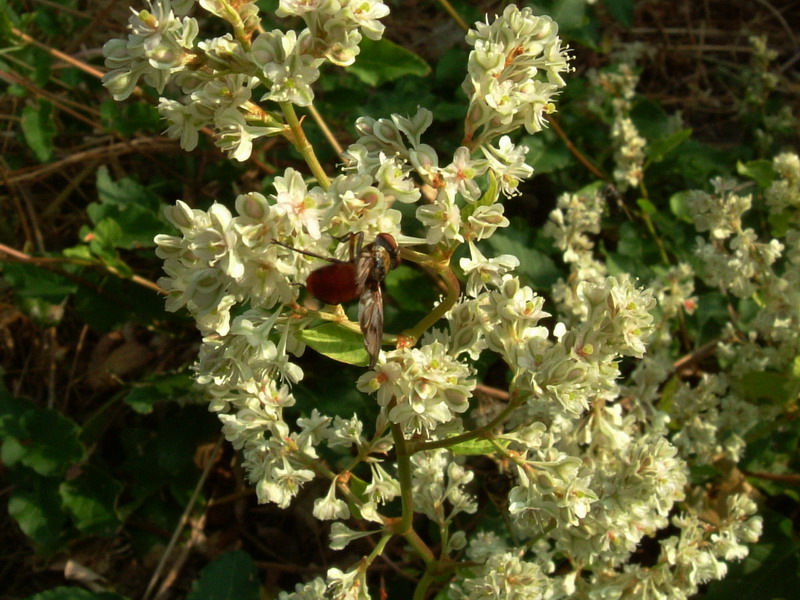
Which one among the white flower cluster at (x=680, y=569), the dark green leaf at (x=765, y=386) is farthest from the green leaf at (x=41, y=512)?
the dark green leaf at (x=765, y=386)

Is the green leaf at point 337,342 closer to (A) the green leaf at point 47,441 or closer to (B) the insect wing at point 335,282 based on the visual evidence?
(B) the insect wing at point 335,282

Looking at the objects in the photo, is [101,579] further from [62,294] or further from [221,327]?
[221,327]

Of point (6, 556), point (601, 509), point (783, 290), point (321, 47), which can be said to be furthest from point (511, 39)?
point (6, 556)

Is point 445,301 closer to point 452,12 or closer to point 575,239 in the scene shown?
point 575,239

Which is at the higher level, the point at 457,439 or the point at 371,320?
the point at 371,320

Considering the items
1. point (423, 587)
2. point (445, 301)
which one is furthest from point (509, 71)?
point (423, 587)

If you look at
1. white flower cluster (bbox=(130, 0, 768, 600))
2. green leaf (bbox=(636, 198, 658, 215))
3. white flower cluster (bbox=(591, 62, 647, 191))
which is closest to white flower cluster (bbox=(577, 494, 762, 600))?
white flower cluster (bbox=(130, 0, 768, 600))

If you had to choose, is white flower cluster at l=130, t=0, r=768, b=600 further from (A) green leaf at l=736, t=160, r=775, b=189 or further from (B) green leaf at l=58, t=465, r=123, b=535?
(A) green leaf at l=736, t=160, r=775, b=189
